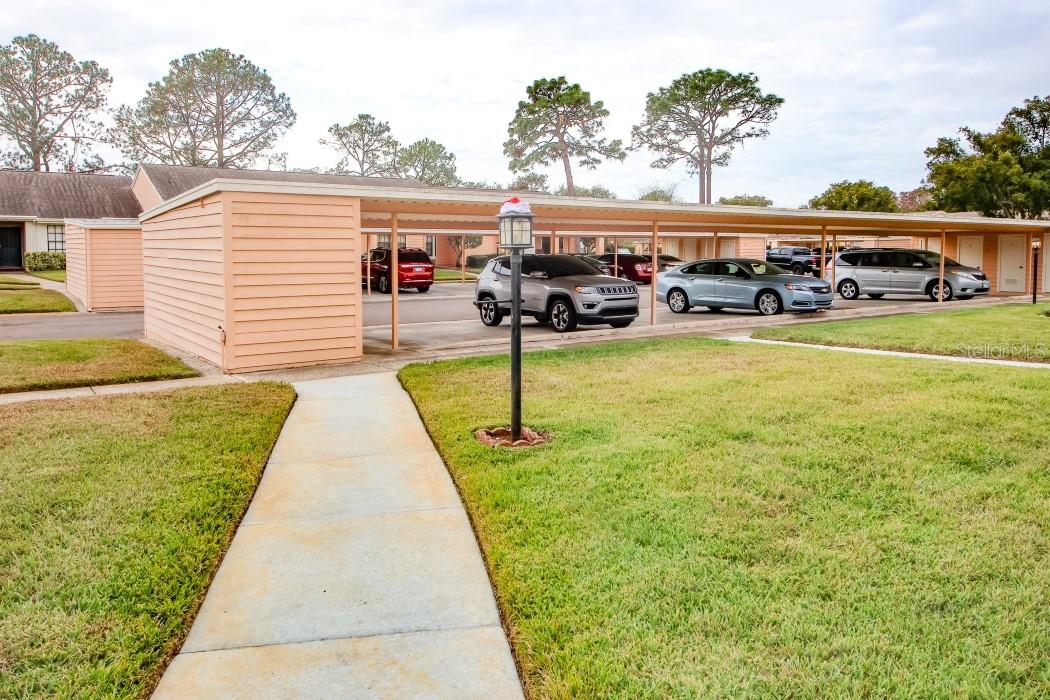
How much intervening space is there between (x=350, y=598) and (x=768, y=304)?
16261 mm

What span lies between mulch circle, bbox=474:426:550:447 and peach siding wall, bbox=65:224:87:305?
1855 centimetres

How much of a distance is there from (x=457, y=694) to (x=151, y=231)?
1467 cm

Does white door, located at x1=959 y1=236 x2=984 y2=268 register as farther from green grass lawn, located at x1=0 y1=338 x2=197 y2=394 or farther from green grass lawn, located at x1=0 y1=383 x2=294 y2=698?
green grass lawn, located at x1=0 y1=383 x2=294 y2=698

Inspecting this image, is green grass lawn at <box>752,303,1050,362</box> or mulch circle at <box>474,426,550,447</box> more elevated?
green grass lawn at <box>752,303,1050,362</box>

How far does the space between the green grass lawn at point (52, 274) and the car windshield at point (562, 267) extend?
72.8 ft

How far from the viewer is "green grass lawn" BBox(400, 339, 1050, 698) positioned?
3.02 m

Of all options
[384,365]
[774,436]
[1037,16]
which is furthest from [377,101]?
[774,436]

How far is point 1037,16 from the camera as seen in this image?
68.3 feet

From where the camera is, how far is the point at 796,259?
3688 centimetres

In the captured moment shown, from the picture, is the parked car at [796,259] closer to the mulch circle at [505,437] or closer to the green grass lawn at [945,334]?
the green grass lawn at [945,334]

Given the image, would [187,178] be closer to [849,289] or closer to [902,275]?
[849,289]

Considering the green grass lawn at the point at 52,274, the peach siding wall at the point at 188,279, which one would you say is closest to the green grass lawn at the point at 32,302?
the green grass lawn at the point at 52,274

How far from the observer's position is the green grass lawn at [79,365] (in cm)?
922

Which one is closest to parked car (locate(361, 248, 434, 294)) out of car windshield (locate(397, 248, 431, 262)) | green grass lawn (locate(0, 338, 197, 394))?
car windshield (locate(397, 248, 431, 262))
